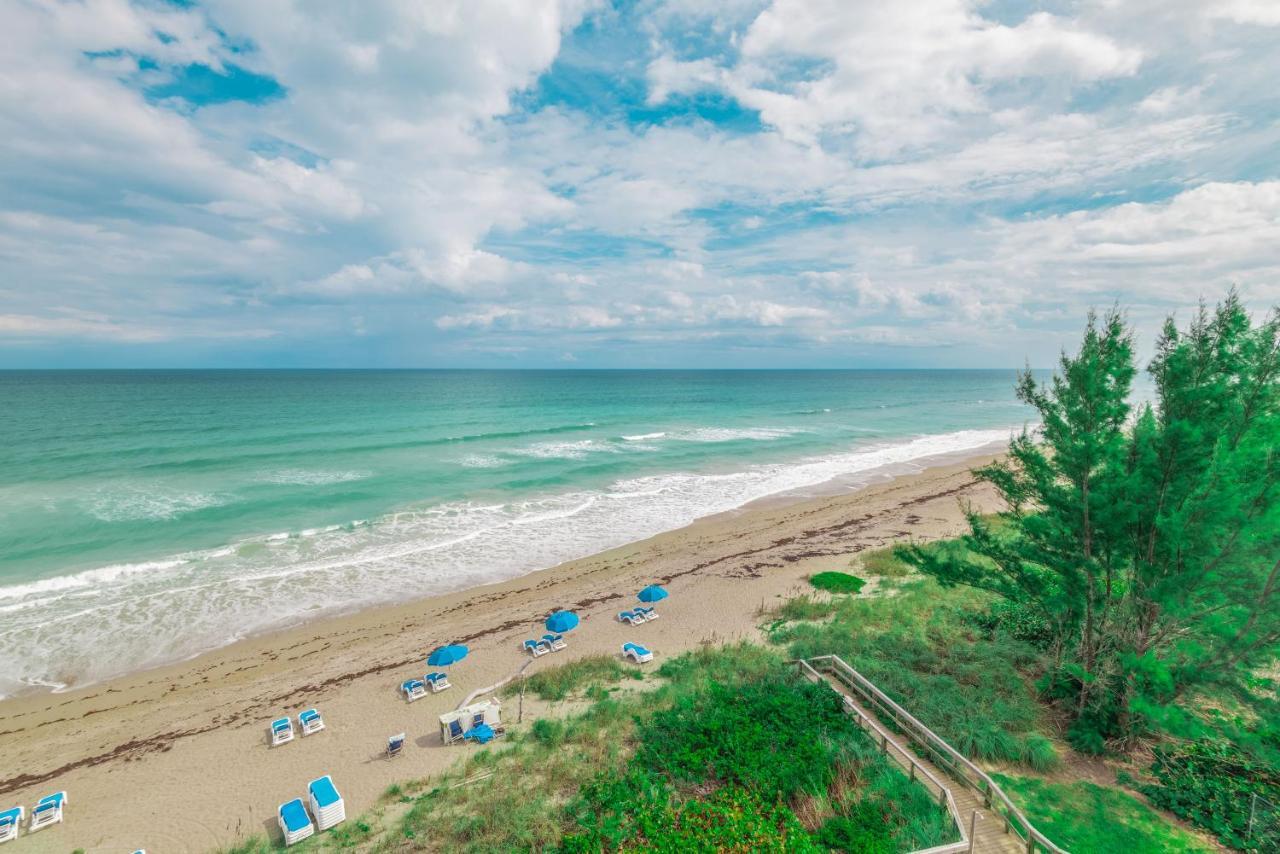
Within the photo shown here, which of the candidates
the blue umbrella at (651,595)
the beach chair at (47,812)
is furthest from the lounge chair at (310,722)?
the blue umbrella at (651,595)

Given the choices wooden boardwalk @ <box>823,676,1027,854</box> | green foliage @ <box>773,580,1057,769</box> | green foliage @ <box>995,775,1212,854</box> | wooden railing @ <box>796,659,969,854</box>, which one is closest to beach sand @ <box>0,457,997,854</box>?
green foliage @ <box>773,580,1057,769</box>

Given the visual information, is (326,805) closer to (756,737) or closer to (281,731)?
(281,731)

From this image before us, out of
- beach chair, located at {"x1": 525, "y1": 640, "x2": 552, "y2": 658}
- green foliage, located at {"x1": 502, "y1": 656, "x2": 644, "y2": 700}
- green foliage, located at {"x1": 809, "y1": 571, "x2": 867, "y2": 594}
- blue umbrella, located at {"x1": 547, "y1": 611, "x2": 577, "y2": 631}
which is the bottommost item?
beach chair, located at {"x1": 525, "y1": 640, "x2": 552, "y2": 658}

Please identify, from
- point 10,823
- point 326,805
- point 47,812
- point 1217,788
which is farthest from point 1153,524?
point 10,823

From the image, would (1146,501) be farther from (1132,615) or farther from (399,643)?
(399,643)

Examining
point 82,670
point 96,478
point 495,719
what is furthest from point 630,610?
point 96,478

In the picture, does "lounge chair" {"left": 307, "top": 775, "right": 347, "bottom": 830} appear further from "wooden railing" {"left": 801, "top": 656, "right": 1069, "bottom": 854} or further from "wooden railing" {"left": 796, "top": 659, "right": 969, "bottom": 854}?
"wooden railing" {"left": 801, "top": 656, "right": 1069, "bottom": 854}
